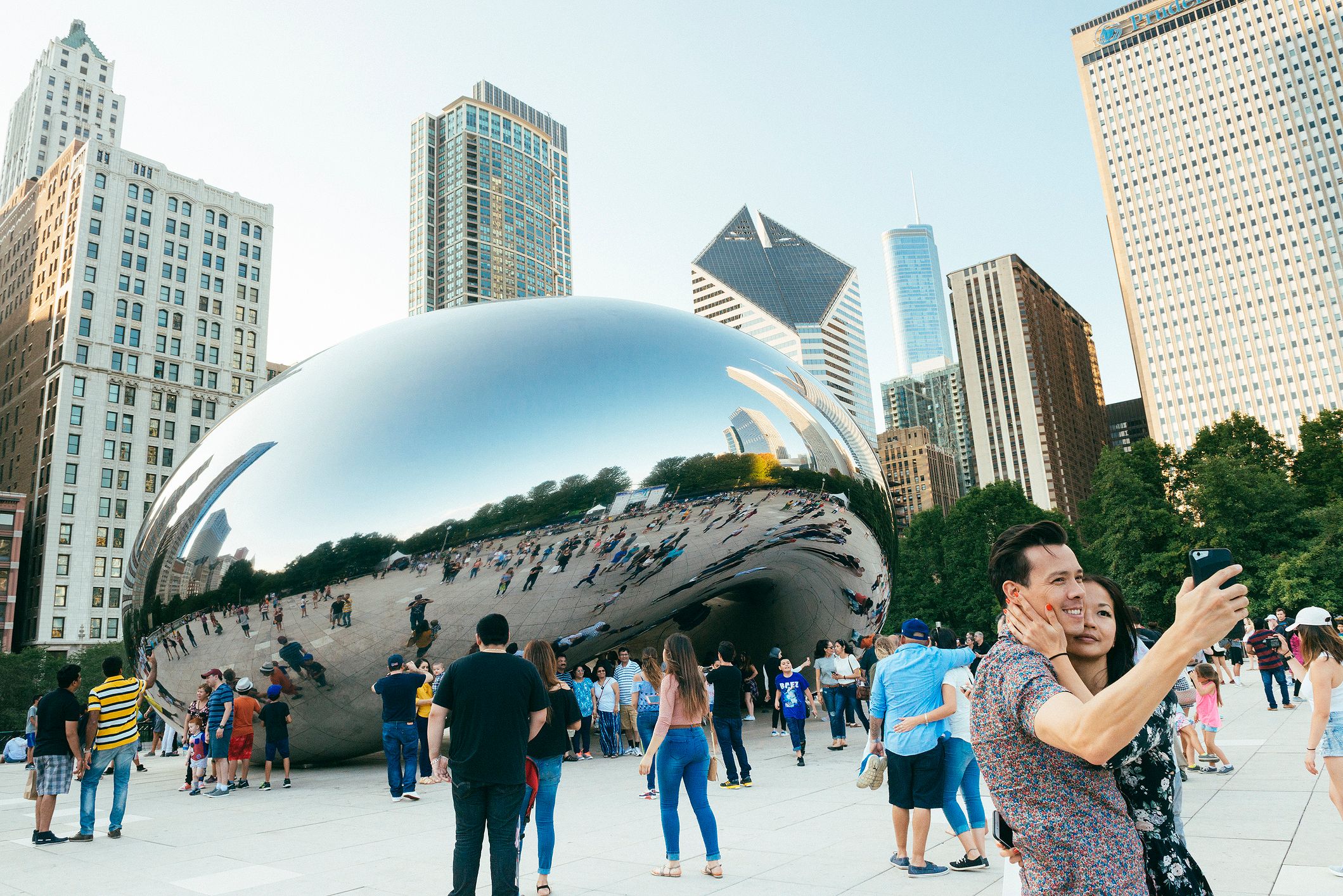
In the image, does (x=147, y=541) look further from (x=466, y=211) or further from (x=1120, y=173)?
(x=466, y=211)

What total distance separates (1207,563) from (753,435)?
1049 cm

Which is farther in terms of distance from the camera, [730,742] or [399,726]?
[399,726]

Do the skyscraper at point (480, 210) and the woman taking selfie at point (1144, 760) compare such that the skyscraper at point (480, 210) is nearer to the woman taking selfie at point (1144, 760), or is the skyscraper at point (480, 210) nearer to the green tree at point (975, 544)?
the green tree at point (975, 544)

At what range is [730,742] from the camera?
9148 mm

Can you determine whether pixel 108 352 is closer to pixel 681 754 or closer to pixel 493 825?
pixel 681 754

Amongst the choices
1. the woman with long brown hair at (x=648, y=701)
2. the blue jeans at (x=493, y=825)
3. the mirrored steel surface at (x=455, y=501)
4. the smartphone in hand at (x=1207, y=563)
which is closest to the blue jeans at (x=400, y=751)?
the mirrored steel surface at (x=455, y=501)

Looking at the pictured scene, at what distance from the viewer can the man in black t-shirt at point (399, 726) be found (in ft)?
30.4

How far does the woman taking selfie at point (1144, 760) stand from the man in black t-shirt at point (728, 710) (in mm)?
6725

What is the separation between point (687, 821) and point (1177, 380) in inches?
4858

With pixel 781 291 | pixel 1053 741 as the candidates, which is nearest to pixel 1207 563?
pixel 1053 741

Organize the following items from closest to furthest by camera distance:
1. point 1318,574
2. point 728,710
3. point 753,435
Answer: point 728,710, point 753,435, point 1318,574

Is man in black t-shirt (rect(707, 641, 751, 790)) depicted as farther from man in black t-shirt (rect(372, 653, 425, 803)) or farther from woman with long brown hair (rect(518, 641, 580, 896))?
man in black t-shirt (rect(372, 653, 425, 803))

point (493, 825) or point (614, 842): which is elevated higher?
point (493, 825)

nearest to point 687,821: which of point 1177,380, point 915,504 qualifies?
point 1177,380
